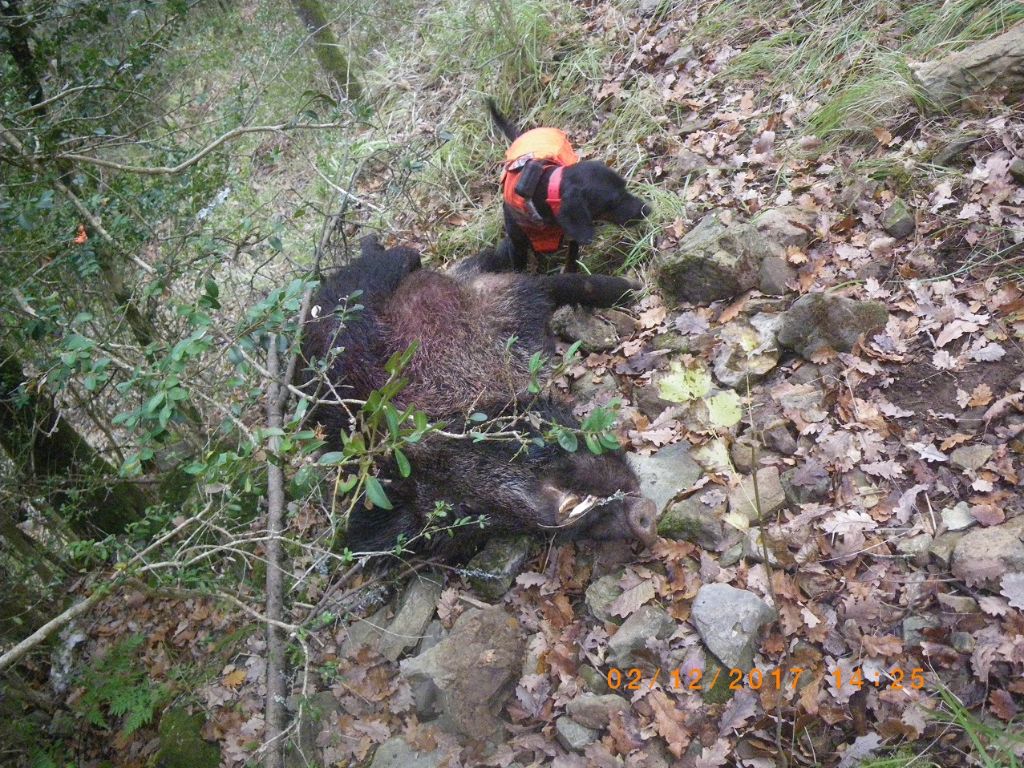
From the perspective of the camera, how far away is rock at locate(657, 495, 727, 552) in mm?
3279

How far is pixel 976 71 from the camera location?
4.02 metres

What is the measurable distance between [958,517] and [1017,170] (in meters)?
2.10

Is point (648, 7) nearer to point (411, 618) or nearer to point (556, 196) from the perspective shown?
point (556, 196)

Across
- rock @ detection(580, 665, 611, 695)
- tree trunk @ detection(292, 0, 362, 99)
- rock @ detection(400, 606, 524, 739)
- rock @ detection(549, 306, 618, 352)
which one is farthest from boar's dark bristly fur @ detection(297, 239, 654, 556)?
tree trunk @ detection(292, 0, 362, 99)

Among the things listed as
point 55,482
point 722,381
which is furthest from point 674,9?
point 55,482

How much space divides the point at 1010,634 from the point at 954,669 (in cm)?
25

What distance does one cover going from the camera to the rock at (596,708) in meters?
2.90

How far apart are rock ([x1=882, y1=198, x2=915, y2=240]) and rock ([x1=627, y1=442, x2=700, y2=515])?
1.80 m

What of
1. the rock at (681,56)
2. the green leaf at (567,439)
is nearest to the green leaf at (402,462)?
the green leaf at (567,439)

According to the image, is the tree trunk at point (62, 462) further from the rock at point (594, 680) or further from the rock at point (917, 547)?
the rock at point (917, 547)

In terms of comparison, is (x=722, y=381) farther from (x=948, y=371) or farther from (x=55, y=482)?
(x=55, y=482)

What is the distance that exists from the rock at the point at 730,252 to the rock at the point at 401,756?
3071 mm

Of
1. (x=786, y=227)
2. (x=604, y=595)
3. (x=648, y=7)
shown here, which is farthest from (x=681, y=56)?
(x=604, y=595)

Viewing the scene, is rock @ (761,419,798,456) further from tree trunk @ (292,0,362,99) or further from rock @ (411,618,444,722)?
tree trunk @ (292,0,362,99)
